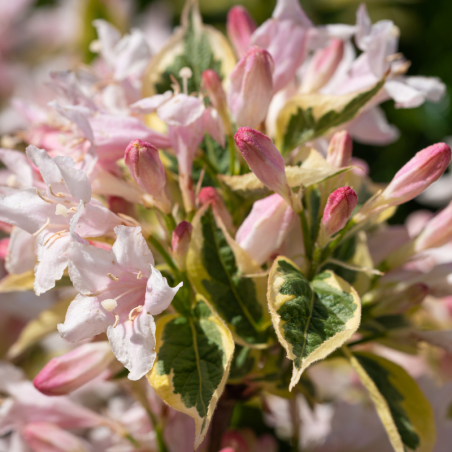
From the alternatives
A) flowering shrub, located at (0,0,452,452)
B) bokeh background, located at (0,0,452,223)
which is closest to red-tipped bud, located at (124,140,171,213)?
flowering shrub, located at (0,0,452,452)

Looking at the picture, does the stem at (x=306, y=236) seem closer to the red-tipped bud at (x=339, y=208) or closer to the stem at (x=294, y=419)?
the red-tipped bud at (x=339, y=208)

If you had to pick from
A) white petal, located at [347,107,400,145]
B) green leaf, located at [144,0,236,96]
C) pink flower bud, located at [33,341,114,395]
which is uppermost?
green leaf, located at [144,0,236,96]

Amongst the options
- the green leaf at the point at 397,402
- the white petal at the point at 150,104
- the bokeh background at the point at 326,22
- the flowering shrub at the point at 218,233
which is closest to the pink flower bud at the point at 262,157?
the flowering shrub at the point at 218,233

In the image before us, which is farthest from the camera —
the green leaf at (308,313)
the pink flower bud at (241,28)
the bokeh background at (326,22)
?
the bokeh background at (326,22)

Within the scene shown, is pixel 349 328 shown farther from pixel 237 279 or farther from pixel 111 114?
pixel 111 114

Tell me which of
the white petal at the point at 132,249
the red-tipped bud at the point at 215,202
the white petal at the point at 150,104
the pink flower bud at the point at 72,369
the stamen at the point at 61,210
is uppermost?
the white petal at the point at 150,104

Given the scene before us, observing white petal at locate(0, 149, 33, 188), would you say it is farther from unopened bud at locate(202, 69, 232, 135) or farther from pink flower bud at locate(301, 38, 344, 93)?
pink flower bud at locate(301, 38, 344, 93)

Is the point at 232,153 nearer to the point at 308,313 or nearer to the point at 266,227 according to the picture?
the point at 266,227

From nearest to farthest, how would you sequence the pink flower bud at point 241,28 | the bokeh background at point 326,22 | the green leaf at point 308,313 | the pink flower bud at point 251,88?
the green leaf at point 308,313 → the pink flower bud at point 251,88 → the pink flower bud at point 241,28 → the bokeh background at point 326,22
